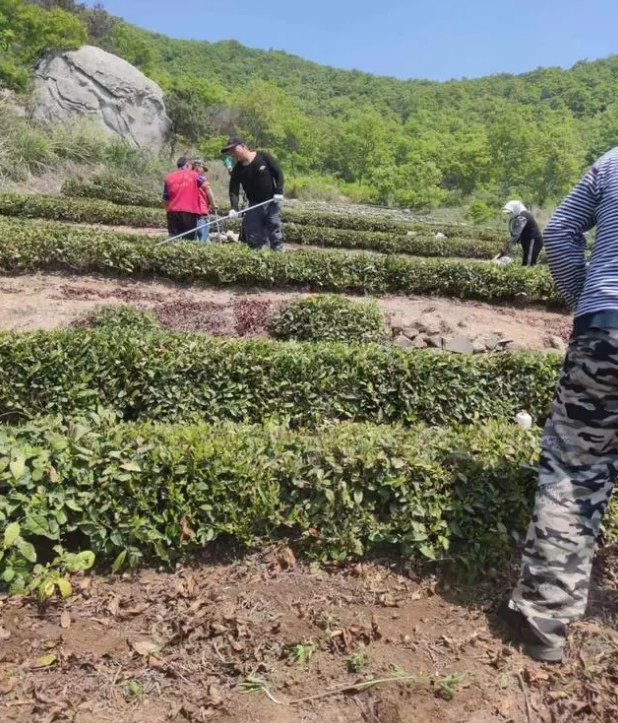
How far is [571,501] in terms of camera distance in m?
2.29

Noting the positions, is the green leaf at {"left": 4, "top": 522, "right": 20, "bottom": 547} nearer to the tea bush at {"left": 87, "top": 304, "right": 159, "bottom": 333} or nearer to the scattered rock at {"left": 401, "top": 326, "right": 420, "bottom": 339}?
the tea bush at {"left": 87, "top": 304, "right": 159, "bottom": 333}

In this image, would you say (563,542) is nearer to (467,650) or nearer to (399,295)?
(467,650)

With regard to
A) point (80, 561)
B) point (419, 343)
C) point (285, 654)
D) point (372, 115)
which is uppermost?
point (372, 115)

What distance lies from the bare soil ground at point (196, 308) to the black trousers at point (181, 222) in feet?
5.86

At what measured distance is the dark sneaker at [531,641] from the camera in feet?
7.35

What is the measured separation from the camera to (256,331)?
660 cm

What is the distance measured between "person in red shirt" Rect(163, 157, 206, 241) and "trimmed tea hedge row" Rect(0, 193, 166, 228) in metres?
5.55

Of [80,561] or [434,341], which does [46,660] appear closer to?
→ [80,561]

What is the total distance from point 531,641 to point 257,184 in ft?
24.4

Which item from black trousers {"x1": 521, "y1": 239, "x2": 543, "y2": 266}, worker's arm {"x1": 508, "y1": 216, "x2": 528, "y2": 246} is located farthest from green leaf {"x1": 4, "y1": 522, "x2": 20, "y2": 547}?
black trousers {"x1": 521, "y1": 239, "x2": 543, "y2": 266}

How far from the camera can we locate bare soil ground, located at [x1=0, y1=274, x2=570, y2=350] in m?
6.56

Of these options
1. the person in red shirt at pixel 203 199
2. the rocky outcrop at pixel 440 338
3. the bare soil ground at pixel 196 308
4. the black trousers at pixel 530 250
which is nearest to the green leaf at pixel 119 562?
the rocky outcrop at pixel 440 338

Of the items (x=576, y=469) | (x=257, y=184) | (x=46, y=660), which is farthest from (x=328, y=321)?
(x=46, y=660)

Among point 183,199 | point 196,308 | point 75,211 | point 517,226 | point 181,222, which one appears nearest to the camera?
point 196,308
